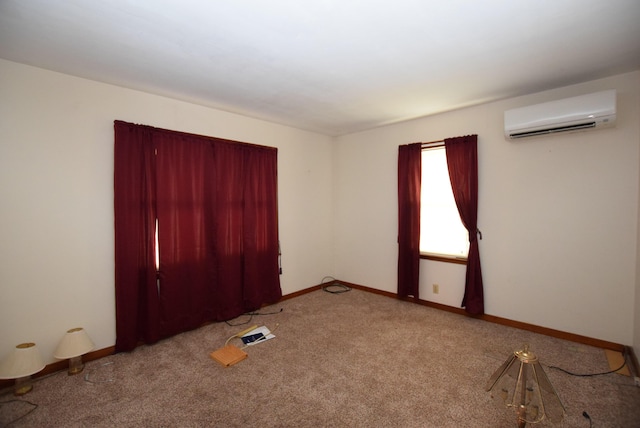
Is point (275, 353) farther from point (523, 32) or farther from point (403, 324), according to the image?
point (523, 32)

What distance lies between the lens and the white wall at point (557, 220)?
8.38 feet

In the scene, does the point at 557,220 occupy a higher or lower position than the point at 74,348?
higher

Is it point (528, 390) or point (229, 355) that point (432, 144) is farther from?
point (229, 355)

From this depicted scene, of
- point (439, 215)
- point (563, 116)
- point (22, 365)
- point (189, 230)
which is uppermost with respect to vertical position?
point (563, 116)

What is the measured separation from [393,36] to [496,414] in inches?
101

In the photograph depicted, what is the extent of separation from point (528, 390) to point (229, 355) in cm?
224

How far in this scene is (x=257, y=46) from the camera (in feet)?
6.67

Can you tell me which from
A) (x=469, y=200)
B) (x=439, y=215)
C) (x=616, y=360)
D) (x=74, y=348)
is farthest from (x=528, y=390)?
(x=74, y=348)

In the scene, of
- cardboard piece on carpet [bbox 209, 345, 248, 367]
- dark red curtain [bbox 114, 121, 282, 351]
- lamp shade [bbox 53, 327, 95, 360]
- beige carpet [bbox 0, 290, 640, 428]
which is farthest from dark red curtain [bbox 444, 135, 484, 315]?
lamp shade [bbox 53, 327, 95, 360]

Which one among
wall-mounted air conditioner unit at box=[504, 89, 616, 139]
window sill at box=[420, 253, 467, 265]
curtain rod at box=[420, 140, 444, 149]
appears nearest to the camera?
wall-mounted air conditioner unit at box=[504, 89, 616, 139]

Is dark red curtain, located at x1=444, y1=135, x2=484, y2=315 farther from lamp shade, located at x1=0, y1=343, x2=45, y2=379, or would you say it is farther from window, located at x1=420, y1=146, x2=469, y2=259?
lamp shade, located at x1=0, y1=343, x2=45, y2=379

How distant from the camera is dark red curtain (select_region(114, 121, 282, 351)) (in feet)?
8.80

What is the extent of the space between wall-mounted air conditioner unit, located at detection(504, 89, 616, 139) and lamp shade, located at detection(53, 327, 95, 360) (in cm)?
432

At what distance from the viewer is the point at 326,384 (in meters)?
2.20
